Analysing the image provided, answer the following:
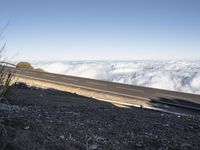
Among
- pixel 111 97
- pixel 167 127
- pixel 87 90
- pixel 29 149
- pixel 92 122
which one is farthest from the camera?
pixel 87 90

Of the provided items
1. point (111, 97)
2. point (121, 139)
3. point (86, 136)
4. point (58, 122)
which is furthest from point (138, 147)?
point (111, 97)

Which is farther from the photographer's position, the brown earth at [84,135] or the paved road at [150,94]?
the paved road at [150,94]

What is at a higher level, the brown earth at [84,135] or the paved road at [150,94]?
the paved road at [150,94]

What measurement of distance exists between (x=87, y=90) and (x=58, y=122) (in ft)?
52.7

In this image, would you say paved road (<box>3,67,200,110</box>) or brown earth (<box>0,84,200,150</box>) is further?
paved road (<box>3,67,200,110</box>)

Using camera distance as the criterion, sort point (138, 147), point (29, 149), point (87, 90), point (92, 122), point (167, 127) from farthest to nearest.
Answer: point (87, 90) < point (167, 127) < point (92, 122) < point (138, 147) < point (29, 149)

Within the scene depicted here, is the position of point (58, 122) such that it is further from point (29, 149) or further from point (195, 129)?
point (195, 129)

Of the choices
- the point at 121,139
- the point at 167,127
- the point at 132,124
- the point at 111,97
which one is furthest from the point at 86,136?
the point at 111,97

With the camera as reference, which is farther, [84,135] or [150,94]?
[150,94]

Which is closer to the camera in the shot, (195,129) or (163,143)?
(163,143)

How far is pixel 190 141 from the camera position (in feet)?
20.6

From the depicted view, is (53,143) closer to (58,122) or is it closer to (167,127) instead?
(58,122)

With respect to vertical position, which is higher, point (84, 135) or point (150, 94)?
point (150, 94)

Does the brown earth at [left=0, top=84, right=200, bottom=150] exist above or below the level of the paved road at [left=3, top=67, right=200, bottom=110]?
below
